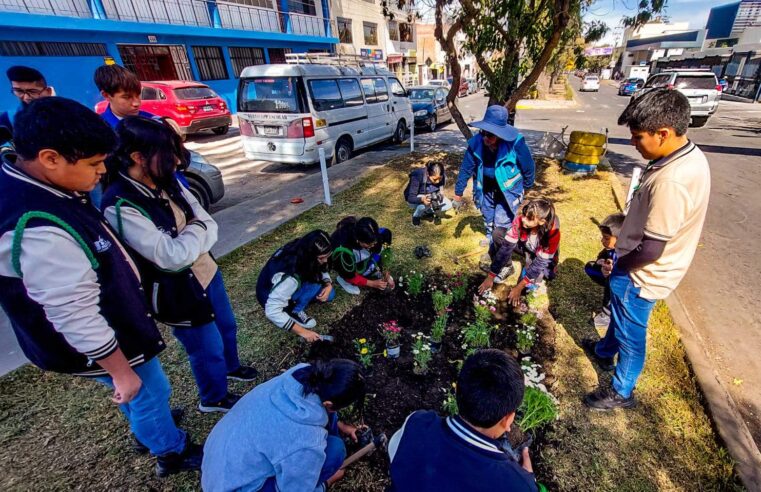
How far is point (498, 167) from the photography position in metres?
3.62

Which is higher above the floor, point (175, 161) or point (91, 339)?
point (175, 161)

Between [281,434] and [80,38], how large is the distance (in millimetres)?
16011

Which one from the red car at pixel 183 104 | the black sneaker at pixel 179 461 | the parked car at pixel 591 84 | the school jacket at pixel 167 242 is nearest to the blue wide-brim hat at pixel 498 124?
the school jacket at pixel 167 242

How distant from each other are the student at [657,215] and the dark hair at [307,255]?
6.49 feet

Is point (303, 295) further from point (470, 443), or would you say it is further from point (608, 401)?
point (608, 401)

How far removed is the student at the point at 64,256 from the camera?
116cm

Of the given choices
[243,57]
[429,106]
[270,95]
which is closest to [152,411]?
[270,95]

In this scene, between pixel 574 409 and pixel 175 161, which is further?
pixel 574 409

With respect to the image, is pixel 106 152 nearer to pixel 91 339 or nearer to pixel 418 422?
pixel 91 339

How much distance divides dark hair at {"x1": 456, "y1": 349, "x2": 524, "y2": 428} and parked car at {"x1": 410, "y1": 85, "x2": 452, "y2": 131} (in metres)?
12.4

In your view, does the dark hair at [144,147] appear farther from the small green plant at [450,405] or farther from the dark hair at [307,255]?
the small green plant at [450,405]

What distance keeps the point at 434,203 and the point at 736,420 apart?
152 inches

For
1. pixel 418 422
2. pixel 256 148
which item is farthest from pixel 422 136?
pixel 418 422

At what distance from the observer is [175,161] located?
1751mm
